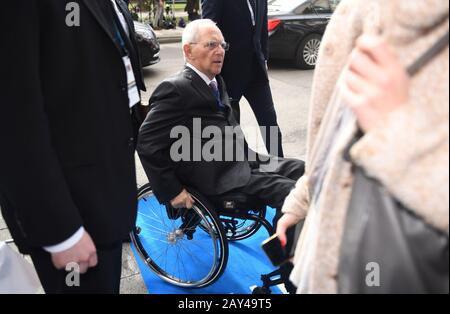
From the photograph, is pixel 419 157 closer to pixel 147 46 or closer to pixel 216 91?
pixel 216 91

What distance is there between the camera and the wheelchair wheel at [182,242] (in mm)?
2053

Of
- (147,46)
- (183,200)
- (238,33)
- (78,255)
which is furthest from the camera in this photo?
Result: (147,46)

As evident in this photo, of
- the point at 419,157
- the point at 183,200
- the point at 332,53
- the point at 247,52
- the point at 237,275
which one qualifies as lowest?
the point at 237,275

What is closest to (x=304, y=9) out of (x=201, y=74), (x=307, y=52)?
(x=307, y=52)

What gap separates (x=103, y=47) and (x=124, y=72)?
11cm

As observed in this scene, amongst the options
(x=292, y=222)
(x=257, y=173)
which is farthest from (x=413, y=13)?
(x=257, y=173)

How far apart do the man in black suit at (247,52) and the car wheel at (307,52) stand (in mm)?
4263

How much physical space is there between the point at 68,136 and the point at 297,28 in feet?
22.0

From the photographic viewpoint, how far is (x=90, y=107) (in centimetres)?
102

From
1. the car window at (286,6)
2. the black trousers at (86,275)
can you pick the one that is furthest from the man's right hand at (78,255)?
the car window at (286,6)

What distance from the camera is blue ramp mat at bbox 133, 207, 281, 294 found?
230 centimetres

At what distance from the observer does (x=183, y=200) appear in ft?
6.57

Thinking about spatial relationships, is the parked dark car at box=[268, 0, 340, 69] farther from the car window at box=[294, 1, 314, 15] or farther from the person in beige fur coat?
the person in beige fur coat

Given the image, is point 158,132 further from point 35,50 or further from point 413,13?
point 413,13
